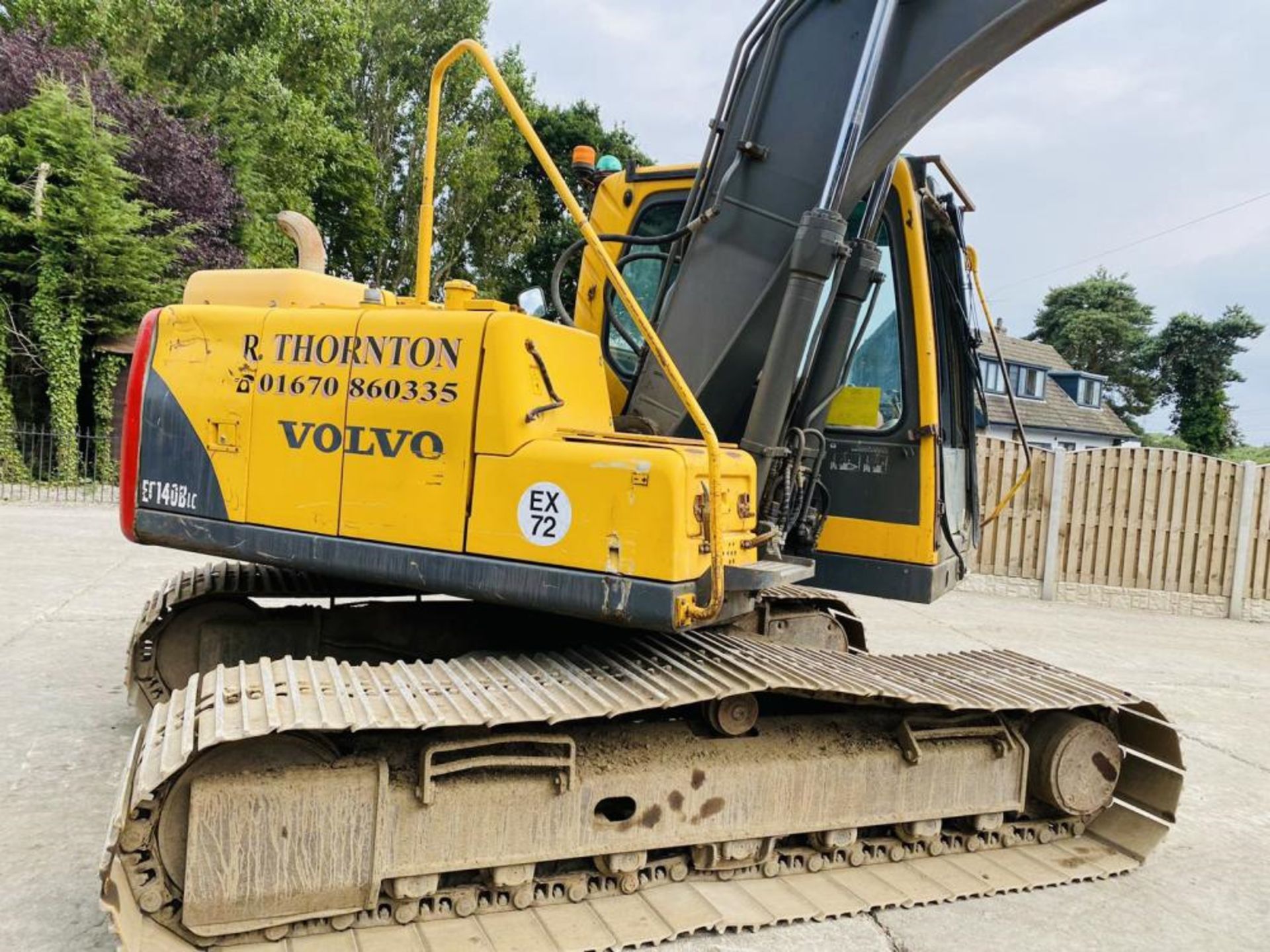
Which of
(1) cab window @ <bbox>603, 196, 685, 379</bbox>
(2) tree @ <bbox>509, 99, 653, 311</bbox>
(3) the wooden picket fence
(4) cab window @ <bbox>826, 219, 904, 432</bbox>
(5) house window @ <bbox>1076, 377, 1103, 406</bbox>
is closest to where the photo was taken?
(1) cab window @ <bbox>603, 196, 685, 379</bbox>

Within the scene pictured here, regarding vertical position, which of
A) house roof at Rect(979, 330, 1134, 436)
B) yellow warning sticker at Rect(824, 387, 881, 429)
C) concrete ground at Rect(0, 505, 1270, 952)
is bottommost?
concrete ground at Rect(0, 505, 1270, 952)

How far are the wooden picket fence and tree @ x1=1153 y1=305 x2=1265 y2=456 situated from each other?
33.2 m

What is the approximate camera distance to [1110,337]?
4591 cm

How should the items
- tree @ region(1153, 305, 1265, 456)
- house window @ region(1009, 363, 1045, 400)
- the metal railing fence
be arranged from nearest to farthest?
1. the metal railing fence
2. house window @ region(1009, 363, 1045, 400)
3. tree @ region(1153, 305, 1265, 456)

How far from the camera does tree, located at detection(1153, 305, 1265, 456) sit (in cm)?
3897

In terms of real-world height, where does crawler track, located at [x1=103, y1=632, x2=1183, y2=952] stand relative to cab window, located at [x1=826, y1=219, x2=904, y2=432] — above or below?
below

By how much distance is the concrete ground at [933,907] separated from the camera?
277 cm

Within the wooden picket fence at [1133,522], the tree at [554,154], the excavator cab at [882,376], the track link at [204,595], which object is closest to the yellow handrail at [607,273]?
the excavator cab at [882,376]

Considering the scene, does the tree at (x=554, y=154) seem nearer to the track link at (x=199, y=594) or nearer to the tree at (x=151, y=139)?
the tree at (x=151, y=139)

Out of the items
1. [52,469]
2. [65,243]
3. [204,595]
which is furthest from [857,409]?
[52,469]

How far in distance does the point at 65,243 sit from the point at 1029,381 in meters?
27.6

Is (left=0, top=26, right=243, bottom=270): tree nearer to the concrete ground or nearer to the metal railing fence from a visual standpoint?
the metal railing fence

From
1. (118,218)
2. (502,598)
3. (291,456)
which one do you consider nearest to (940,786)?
(502,598)

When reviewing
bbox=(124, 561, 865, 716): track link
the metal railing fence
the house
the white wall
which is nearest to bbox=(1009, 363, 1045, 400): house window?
the house
